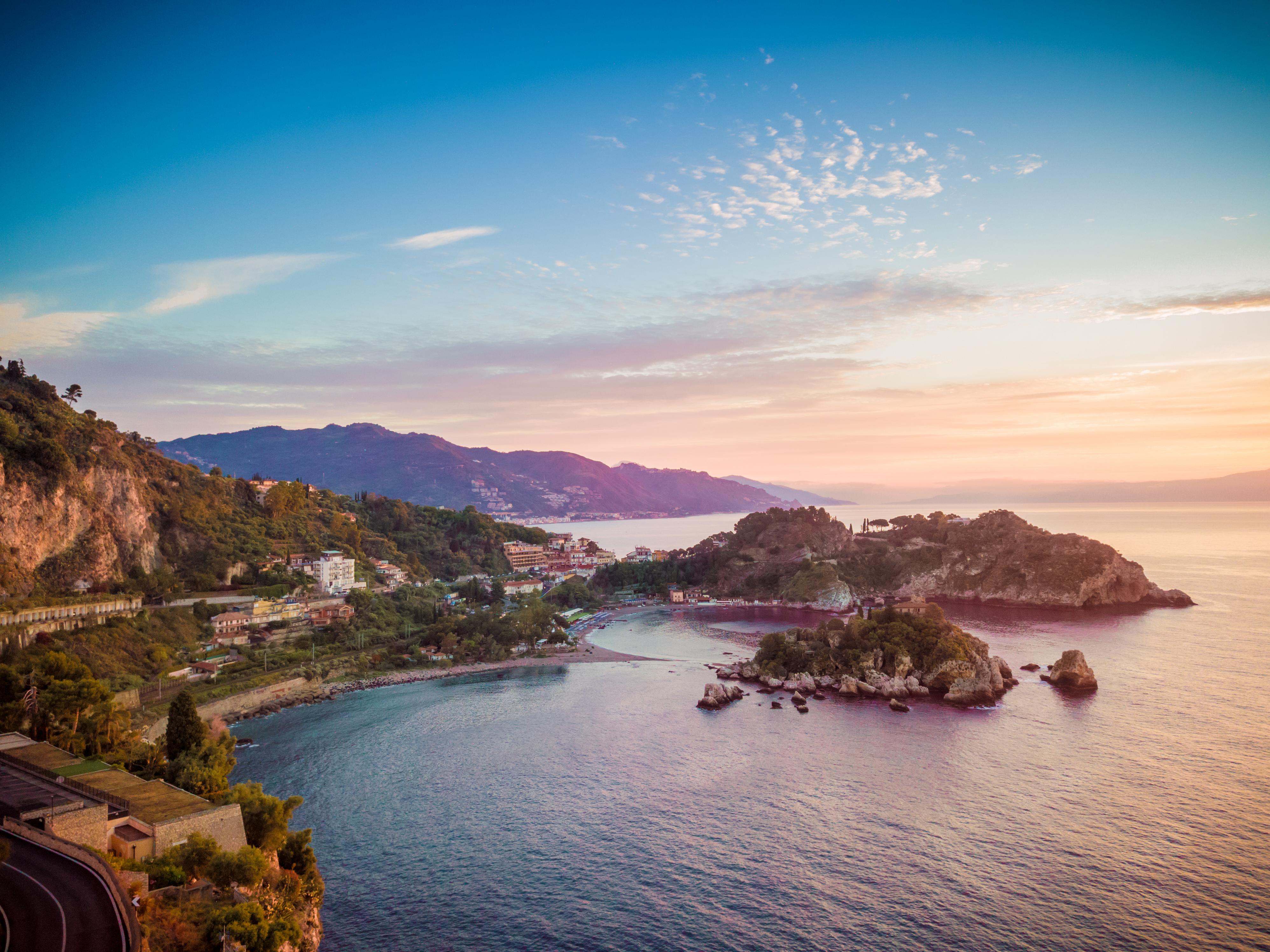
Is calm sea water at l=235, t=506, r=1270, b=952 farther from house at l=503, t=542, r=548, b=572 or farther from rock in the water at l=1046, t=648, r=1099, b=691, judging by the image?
house at l=503, t=542, r=548, b=572

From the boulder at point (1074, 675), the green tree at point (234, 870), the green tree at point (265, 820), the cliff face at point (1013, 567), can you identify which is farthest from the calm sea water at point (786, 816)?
the cliff face at point (1013, 567)

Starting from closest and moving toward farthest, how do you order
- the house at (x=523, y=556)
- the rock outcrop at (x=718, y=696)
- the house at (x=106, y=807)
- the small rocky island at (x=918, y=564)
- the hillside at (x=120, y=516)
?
the house at (x=106, y=807), the rock outcrop at (x=718, y=696), the hillside at (x=120, y=516), the small rocky island at (x=918, y=564), the house at (x=523, y=556)

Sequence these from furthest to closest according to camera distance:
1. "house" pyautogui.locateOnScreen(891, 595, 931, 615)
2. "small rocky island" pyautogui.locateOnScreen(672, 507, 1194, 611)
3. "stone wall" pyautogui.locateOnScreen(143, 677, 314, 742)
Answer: "small rocky island" pyautogui.locateOnScreen(672, 507, 1194, 611) → "house" pyautogui.locateOnScreen(891, 595, 931, 615) → "stone wall" pyautogui.locateOnScreen(143, 677, 314, 742)

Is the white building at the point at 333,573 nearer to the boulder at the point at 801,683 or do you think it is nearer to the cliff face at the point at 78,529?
the cliff face at the point at 78,529

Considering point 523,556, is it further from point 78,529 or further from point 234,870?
point 234,870

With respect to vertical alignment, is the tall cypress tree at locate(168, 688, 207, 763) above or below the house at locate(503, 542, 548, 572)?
below

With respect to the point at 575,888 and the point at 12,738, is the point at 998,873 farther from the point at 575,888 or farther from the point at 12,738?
the point at 12,738

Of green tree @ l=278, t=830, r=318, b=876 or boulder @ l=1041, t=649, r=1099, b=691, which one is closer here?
green tree @ l=278, t=830, r=318, b=876

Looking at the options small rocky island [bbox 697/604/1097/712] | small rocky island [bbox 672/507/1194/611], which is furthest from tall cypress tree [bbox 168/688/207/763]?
small rocky island [bbox 672/507/1194/611]
